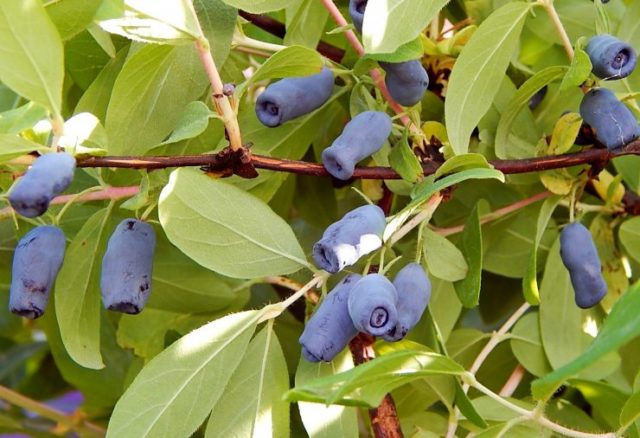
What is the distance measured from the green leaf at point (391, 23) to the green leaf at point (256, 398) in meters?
0.19

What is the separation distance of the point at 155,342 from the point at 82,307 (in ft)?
0.52

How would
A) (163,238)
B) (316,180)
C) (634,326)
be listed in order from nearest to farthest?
(634,326)
(163,238)
(316,180)

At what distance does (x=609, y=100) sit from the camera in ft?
1.95

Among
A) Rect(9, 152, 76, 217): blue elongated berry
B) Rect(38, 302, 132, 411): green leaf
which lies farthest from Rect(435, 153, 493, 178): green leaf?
Rect(38, 302, 132, 411): green leaf

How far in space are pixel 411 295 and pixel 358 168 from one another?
10 centimetres

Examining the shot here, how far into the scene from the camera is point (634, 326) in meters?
→ 0.42

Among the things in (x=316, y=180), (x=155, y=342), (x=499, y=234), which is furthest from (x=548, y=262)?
(x=155, y=342)

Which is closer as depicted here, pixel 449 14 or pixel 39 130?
pixel 39 130

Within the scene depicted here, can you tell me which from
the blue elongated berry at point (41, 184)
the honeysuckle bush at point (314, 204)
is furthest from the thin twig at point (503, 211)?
the blue elongated berry at point (41, 184)

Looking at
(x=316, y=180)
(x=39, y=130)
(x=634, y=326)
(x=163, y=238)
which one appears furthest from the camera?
(x=316, y=180)

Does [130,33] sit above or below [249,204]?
above

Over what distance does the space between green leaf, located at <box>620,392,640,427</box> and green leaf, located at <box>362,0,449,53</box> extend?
236 mm

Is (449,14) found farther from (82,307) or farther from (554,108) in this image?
(82,307)

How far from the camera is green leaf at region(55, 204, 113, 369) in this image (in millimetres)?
620
